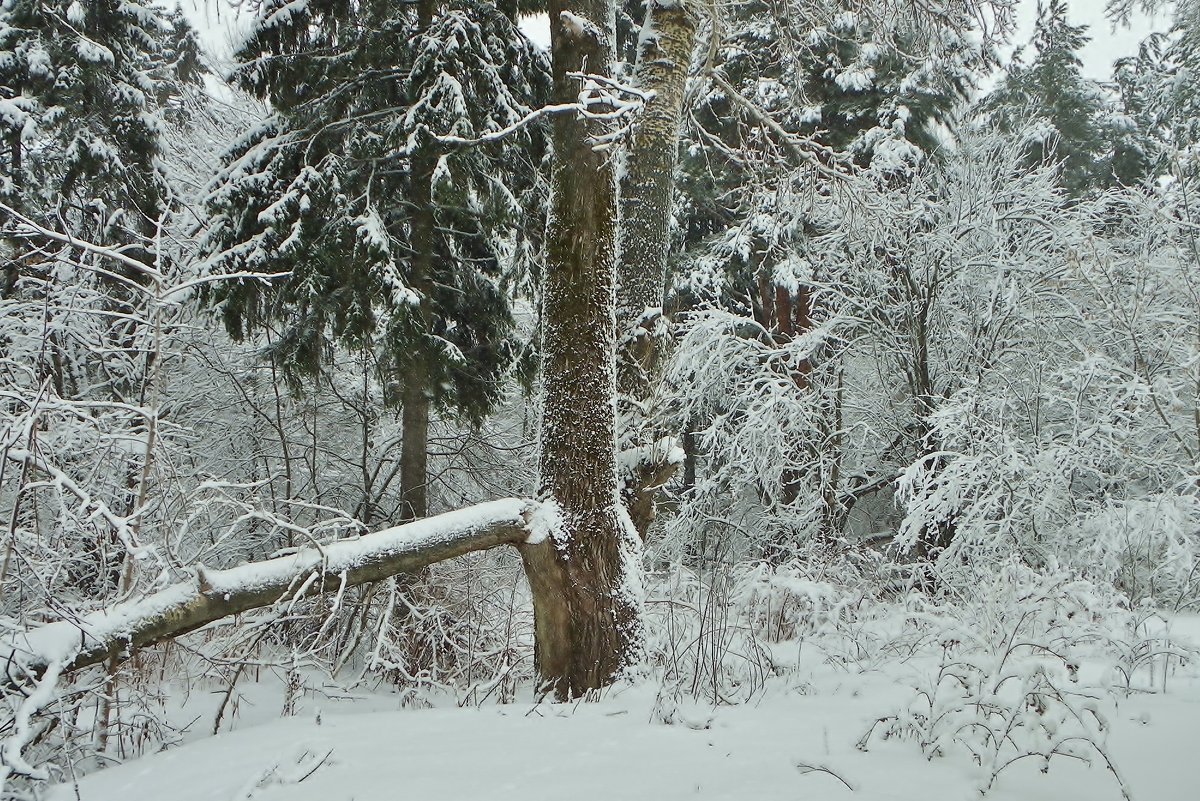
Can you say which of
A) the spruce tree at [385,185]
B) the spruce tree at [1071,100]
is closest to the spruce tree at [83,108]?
the spruce tree at [385,185]

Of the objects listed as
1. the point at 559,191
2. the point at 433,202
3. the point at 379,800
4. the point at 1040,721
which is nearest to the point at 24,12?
the point at 433,202

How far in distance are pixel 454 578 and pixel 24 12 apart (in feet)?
28.0

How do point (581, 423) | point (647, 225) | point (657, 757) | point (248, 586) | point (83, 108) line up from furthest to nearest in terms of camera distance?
point (83, 108), point (647, 225), point (581, 423), point (248, 586), point (657, 757)

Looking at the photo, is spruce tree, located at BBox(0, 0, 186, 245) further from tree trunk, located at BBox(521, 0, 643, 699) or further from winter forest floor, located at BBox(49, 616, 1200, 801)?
winter forest floor, located at BBox(49, 616, 1200, 801)

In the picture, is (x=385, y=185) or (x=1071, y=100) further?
(x=1071, y=100)

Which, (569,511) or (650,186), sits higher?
(650,186)

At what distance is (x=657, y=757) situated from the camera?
2.55m

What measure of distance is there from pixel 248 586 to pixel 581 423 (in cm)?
192

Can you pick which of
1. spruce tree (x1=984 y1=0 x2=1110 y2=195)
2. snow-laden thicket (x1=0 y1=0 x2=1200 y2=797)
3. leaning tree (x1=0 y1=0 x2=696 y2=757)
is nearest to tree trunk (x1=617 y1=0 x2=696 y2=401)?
snow-laden thicket (x1=0 y1=0 x2=1200 y2=797)

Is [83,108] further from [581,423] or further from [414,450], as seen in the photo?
[581,423]

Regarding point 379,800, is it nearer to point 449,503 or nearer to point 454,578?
point 454,578

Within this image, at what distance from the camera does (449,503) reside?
988 cm

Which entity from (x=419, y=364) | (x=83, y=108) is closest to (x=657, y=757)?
(x=419, y=364)

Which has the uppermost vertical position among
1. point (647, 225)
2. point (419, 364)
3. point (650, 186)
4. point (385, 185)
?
point (385, 185)
